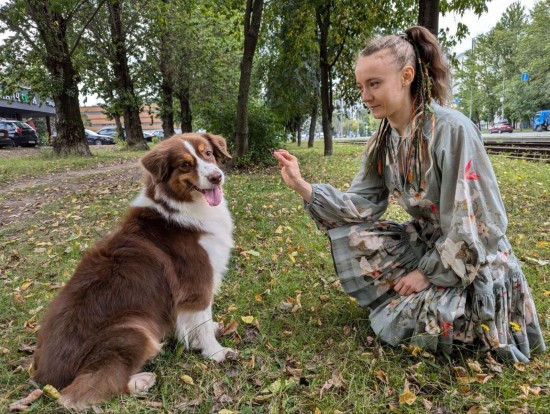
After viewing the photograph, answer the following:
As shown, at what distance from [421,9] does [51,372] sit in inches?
333

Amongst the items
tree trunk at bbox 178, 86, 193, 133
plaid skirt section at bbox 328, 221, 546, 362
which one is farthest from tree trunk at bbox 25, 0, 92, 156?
plaid skirt section at bbox 328, 221, 546, 362

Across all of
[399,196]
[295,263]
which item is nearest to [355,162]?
[295,263]

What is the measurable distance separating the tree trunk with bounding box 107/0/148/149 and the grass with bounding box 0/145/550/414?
52.0 feet

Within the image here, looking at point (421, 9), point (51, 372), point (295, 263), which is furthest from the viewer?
point (421, 9)

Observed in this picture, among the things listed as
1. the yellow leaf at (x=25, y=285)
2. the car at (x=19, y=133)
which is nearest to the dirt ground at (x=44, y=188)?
the yellow leaf at (x=25, y=285)

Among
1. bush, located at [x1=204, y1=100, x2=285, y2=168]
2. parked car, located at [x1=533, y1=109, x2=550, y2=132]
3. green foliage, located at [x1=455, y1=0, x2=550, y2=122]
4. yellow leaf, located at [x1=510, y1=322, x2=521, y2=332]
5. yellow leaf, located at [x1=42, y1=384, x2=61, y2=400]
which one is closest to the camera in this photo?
yellow leaf, located at [x1=42, y1=384, x2=61, y2=400]

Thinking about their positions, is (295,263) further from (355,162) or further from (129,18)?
(129,18)

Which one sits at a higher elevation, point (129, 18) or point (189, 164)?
point (129, 18)

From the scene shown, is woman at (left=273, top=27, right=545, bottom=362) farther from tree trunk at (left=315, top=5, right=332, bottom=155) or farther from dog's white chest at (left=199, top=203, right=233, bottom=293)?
tree trunk at (left=315, top=5, right=332, bottom=155)

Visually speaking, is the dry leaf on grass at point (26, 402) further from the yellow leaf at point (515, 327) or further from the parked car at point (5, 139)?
the parked car at point (5, 139)

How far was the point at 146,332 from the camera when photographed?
2.38 metres

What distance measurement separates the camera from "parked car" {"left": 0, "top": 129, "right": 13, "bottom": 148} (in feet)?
75.4

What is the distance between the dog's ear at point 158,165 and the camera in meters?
2.87

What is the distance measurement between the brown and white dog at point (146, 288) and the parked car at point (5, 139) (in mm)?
25401
